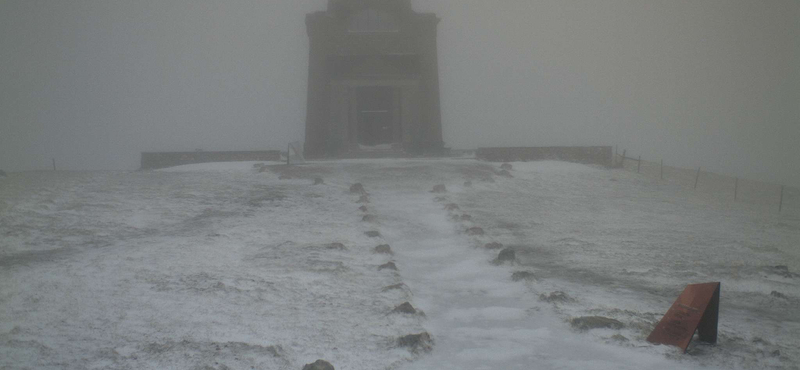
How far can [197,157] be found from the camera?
78.4 ft

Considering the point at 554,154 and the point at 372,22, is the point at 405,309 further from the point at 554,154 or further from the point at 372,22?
the point at 372,22

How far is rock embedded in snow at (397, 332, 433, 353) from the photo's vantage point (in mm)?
6375

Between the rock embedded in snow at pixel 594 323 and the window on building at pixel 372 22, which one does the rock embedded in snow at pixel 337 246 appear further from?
the window on building at pixel 372 22

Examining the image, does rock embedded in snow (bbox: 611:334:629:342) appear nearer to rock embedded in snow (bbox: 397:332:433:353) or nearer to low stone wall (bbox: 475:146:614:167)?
rock embedded in snow (bbox: 397:332:433:353)

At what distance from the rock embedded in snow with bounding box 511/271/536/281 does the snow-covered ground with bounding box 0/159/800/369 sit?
2cm

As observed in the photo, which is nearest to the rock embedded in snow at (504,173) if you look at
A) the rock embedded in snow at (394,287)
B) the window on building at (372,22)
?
the window on building at (372,22)

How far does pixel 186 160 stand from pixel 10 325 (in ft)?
59.2

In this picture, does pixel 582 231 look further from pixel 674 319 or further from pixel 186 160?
pixel 186 160

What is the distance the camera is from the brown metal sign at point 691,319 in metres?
6.23

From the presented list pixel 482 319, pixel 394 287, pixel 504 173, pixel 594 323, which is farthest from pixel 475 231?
pixel 504 173

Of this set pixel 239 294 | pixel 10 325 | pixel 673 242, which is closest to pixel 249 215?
pixel 239 294

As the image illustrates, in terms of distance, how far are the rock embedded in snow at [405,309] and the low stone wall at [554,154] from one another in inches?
644

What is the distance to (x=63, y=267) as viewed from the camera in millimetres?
8414

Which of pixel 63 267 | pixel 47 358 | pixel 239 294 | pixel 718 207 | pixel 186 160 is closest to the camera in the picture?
pixel 47 358
